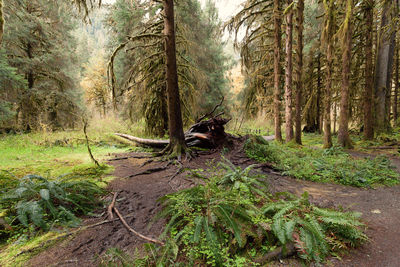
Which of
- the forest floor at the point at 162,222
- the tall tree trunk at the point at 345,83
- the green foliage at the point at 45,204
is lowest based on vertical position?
the forest floor at the point at 162,222

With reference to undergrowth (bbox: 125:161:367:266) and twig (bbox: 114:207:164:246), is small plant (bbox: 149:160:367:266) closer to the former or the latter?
undergrowth (bbox: 125:161:367:266)

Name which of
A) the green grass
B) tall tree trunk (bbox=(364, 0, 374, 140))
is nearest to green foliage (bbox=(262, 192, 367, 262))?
the green grass

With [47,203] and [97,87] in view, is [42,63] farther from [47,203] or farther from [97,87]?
[97,87]

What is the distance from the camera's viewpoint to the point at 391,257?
192 cm

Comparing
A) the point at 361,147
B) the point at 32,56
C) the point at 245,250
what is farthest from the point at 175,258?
the point at 32,56

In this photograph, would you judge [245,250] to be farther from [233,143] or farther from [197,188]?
[233,143]

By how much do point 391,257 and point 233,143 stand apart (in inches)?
207

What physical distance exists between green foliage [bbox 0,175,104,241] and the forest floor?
0.31 meters

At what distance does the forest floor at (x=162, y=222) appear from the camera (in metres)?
1.95

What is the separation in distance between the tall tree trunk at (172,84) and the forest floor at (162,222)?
3.14ft

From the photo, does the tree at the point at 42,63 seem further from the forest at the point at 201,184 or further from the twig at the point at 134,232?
the twig at the point at 134,232

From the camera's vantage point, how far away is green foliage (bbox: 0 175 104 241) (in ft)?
7.93

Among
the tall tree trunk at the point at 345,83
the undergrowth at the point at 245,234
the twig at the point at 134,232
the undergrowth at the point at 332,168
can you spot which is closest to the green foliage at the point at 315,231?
the undergrowth at the point at 245,234

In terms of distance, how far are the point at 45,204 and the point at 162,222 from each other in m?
1.64
